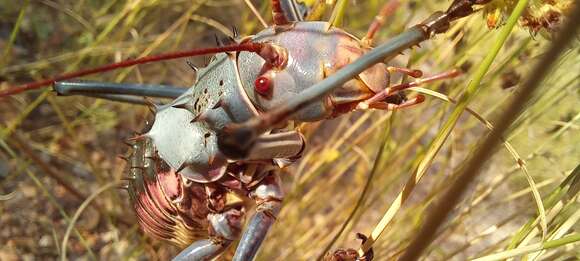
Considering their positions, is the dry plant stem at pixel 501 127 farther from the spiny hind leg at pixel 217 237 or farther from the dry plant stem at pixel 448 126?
the spiny hind leg at pixel 217 237

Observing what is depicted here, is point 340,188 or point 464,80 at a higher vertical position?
point 340,188

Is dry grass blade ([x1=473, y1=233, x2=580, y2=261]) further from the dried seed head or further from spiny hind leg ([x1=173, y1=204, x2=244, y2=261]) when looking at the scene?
spiny hind leg ([x1=173, y1=204, x2=244, y2=261])

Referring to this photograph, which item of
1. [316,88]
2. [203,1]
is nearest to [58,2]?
[203,1]

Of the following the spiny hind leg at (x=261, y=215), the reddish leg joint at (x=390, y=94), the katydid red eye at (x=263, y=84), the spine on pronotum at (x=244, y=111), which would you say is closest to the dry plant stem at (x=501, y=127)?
the spine on pronotum at (x=244, y=111)

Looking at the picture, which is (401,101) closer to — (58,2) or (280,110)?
(280,110)

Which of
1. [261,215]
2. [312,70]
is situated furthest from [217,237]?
[312,70]

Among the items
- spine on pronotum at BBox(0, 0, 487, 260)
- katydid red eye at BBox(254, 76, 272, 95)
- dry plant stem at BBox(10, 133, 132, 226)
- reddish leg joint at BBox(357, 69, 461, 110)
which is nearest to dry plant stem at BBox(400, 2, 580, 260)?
spine on pronotum at BBox(0, 0, 487, 260)

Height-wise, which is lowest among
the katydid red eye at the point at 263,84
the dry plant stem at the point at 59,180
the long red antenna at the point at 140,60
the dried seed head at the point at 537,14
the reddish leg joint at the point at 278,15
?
the long red antenna at the point at 140,60
